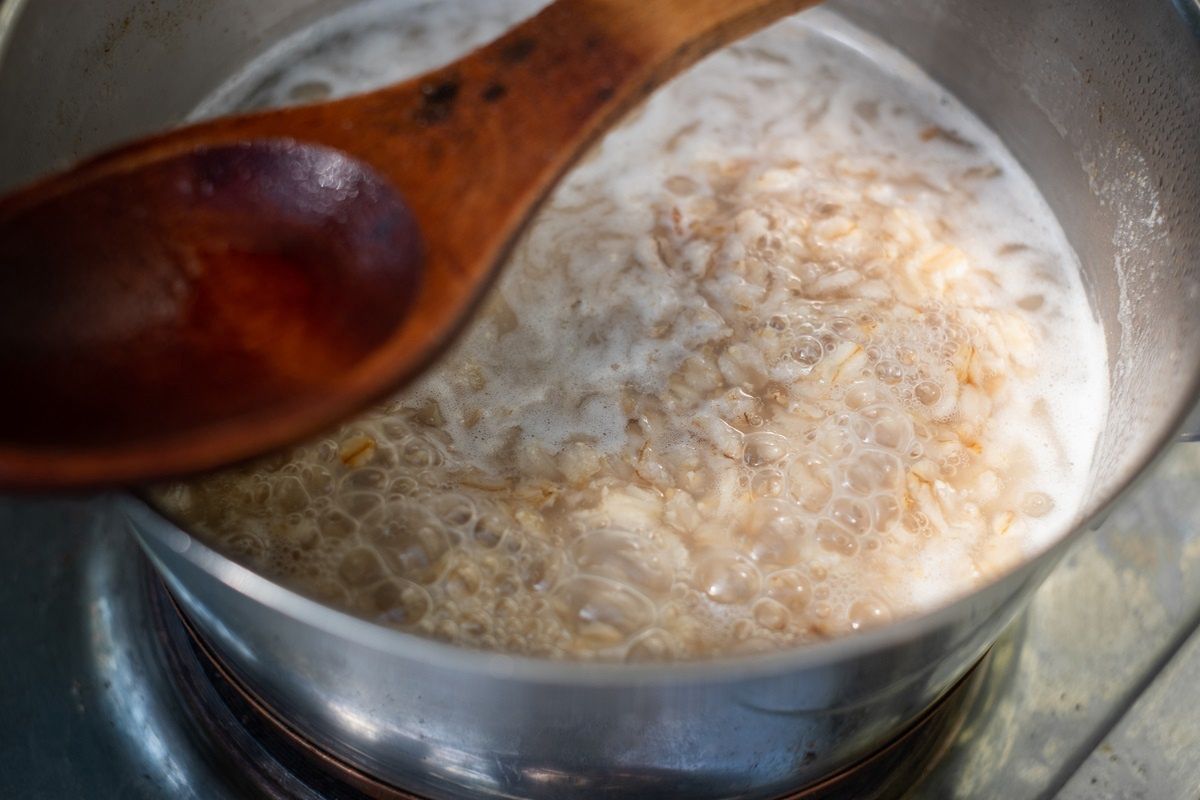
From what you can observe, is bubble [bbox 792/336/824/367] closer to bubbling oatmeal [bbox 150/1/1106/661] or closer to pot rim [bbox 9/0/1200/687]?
bubbling oatmeal [bbox 150/1/1106/661]

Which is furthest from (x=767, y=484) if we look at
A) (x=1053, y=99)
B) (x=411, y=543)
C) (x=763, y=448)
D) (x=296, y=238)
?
(x=1053, y=99)

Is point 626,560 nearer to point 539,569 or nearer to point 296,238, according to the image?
point 539,569

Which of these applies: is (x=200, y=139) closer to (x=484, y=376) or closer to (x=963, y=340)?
(x=484, y=376)

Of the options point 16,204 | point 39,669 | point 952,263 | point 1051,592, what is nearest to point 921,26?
point 952,263

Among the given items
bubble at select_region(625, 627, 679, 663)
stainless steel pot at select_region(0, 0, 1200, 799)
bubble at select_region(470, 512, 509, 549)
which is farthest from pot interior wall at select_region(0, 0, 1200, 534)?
bubble at select_region(470, 512, 509, 549)

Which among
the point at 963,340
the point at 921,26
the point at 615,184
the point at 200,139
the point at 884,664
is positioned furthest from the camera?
the point at 921,26

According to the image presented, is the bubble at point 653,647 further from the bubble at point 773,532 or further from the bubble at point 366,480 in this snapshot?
the bubble at point 366,480

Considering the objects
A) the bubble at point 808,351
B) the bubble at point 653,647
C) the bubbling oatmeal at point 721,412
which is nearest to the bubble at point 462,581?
the bubbling oatmeal at point 721,412
